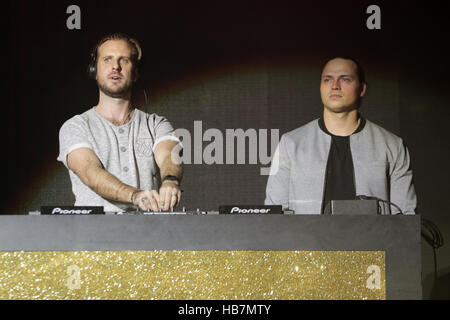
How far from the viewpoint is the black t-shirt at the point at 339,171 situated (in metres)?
4.30

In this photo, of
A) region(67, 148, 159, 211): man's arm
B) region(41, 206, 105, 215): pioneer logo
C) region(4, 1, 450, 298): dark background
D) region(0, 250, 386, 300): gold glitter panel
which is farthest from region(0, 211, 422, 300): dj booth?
region(4, 1, 450, 298): dark background

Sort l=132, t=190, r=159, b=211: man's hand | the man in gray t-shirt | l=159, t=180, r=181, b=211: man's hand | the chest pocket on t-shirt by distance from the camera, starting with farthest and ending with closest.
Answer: the chest pocket on t-shirt → the man in gray t-shirt → l=159, t=180, r=181, b=211: man's hand → l=132, t=190, r=159, b=211: man's hand

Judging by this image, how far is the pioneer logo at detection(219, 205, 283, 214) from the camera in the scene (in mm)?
2492

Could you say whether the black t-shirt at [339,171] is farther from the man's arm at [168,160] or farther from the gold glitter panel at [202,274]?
the gold glitter panel at [202,274]

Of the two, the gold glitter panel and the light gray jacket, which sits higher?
the light gray jacket

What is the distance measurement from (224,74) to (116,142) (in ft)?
3.10

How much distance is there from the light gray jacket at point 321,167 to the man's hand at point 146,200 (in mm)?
985

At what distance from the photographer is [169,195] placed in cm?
395

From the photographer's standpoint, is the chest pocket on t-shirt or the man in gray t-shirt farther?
the chest pocket on t-shirt

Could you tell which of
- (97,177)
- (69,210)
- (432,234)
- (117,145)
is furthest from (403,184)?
(69,210)

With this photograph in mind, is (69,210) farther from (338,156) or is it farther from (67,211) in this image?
(338,156)

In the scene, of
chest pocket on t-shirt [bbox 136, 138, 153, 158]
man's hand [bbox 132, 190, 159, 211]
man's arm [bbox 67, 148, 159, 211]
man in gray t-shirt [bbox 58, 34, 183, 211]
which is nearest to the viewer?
man's hand [bbox 132, 190, 159, 211]

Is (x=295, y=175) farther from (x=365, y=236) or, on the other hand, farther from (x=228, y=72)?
(x=365, y=236)

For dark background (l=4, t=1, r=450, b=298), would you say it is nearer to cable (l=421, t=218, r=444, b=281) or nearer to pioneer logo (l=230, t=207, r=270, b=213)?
cable (l=421, t=218, r=444, b=281)
